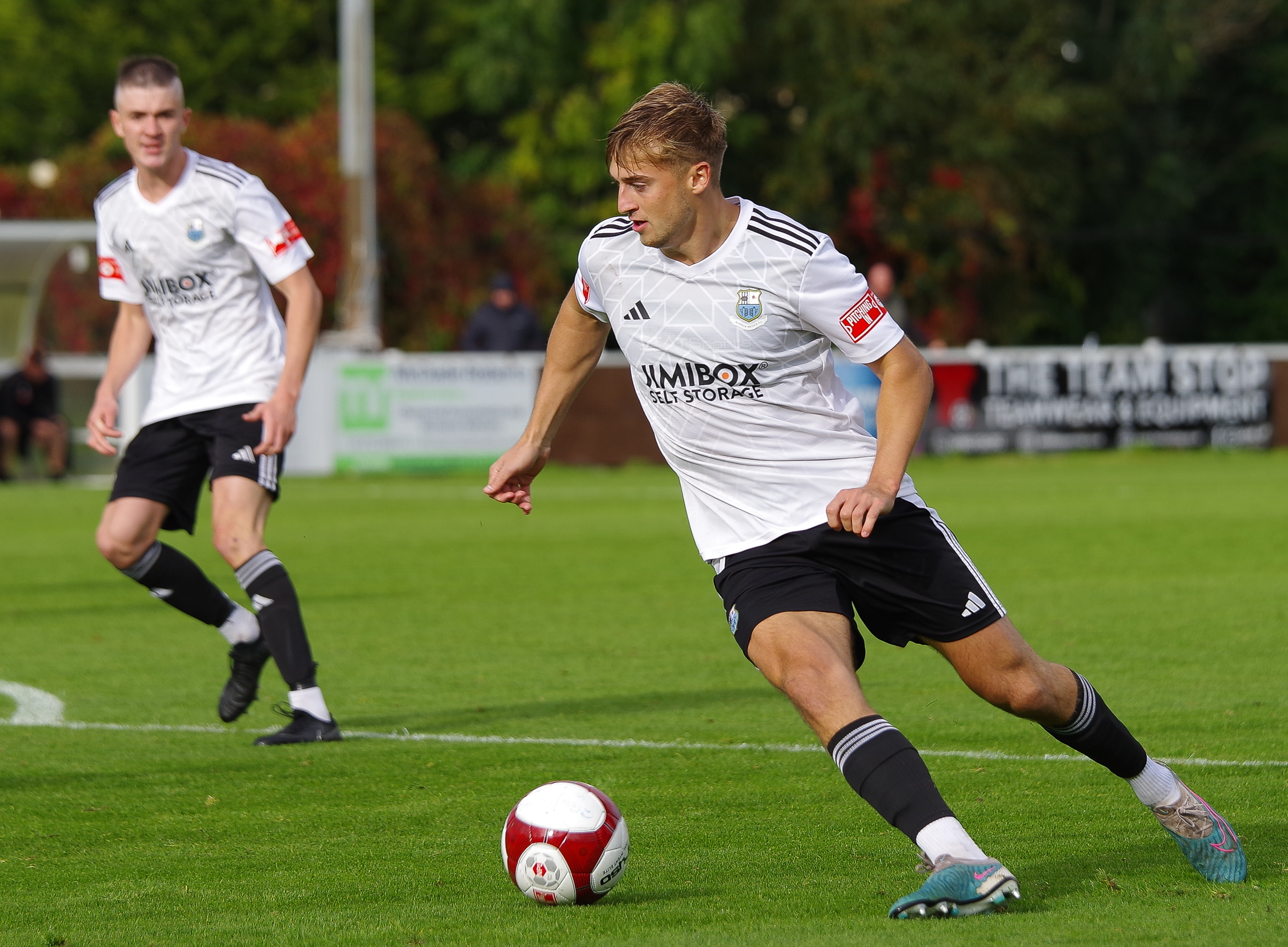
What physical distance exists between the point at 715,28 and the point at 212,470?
32196mm

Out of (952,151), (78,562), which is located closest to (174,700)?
(78,562)

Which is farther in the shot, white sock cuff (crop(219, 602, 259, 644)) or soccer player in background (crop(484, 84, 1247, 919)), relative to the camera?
white sock cuff (crop(219, 602, 259, 644))

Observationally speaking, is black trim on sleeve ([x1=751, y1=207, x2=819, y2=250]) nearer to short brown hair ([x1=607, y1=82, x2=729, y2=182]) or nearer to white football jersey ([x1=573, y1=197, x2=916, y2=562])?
white football jersey ([x1=573, y1=197, x2=916, y2=562])

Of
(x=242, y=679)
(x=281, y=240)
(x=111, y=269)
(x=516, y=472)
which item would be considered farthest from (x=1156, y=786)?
(x=111, y=269)

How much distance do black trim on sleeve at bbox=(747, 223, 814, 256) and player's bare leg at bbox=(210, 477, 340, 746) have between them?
2.76 metres

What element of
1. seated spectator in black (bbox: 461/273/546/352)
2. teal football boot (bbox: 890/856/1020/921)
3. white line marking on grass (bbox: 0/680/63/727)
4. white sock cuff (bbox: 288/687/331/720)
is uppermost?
teal football boot (bbox: 890/856/1020/921)

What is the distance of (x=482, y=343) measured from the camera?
2183 cm

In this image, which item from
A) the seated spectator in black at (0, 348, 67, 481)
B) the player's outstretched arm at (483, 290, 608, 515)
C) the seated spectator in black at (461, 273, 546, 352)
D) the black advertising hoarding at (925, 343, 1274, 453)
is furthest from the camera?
the black advertising hoarding at (925, 343, 1274, 453)

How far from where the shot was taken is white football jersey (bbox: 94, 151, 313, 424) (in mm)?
6863

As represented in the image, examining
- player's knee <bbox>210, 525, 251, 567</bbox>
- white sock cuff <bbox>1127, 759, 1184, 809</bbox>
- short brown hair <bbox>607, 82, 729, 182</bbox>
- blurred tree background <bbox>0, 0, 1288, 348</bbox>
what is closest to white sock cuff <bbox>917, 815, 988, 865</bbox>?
white sock cuff <bbox>1127, 759, 1184, 809</bbox>

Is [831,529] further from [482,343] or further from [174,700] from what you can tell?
[482,343]

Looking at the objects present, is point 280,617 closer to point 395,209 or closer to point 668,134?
point 668,134

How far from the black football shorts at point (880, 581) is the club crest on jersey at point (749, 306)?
511 millimetres

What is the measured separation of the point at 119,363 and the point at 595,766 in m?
2.58
